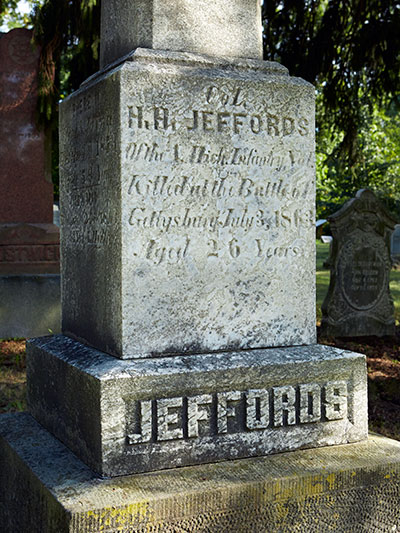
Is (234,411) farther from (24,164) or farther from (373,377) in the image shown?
(24,164)

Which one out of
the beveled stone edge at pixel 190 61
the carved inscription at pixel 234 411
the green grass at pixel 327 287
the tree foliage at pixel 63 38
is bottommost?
the green grass at pixel 327 287

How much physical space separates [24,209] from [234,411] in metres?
5.88

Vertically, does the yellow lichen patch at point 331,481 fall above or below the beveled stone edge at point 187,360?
below

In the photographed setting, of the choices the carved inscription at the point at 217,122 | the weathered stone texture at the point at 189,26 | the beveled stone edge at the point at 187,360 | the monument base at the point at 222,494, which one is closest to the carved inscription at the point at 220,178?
the carved inscription at the point at 217,122

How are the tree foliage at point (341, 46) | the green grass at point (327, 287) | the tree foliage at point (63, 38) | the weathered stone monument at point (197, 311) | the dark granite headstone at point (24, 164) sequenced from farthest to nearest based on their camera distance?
1. the green grass at point (327, 287)
2. the tree foliage at point (341, 46)
3. the dark granite headstone at point (24, 164)
4. the tree foliage at point (63, 38)
5. the weathered stone monument at point (197, 311)

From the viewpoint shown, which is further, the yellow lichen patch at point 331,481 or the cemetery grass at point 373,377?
the cemetery grass at point 373,377

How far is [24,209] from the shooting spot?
7867 millimetres

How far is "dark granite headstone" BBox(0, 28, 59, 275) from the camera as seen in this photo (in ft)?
25.4

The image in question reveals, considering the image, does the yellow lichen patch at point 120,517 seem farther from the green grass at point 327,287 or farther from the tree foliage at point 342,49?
the green grass at point 327,287

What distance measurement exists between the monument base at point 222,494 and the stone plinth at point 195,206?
→ 17.7 inches

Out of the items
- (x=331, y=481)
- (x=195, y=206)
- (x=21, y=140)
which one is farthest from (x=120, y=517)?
(x=21, y=140)

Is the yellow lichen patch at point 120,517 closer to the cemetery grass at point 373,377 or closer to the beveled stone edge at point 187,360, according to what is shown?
the beveled stone edge at point 187,360

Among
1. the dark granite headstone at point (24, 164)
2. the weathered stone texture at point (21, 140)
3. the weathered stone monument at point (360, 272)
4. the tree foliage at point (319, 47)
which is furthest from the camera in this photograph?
the weathered stone monument at point (360, 272)

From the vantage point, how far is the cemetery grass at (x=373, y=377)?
484 cm
